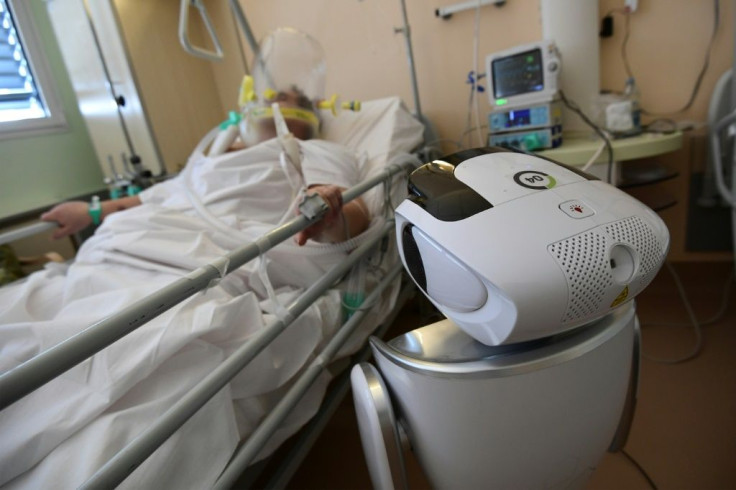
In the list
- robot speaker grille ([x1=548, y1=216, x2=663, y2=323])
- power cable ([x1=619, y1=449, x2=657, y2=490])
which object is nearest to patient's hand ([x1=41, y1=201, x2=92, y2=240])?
robot speaker grille ([x1=548, y1=216, x2=663, y2=323])

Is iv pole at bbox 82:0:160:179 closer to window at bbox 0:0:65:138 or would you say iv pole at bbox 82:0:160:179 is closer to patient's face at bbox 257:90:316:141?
window at bbox 0:0:65:138

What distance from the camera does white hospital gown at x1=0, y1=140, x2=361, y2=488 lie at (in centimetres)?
46

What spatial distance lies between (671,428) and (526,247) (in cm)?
98

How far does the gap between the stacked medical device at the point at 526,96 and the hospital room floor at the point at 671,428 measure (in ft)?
2.50

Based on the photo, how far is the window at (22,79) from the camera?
1.52 meters

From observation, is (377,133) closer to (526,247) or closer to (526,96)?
(526,96)

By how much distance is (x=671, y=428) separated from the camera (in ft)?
3.22

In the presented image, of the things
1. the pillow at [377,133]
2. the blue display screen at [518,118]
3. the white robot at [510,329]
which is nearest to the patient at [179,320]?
the pillow at [377,133]

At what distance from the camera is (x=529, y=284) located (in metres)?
0.36

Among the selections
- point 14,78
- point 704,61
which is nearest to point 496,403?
point 704,61

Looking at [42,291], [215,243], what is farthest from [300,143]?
[42,291]

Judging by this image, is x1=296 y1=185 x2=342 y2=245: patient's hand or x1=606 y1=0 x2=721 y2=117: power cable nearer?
x1=296 y1=185 x2=342 y2=245: patient's hand

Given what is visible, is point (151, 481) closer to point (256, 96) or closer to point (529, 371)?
point (529, 371)

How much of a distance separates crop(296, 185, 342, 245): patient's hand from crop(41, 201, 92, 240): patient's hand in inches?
32.1
